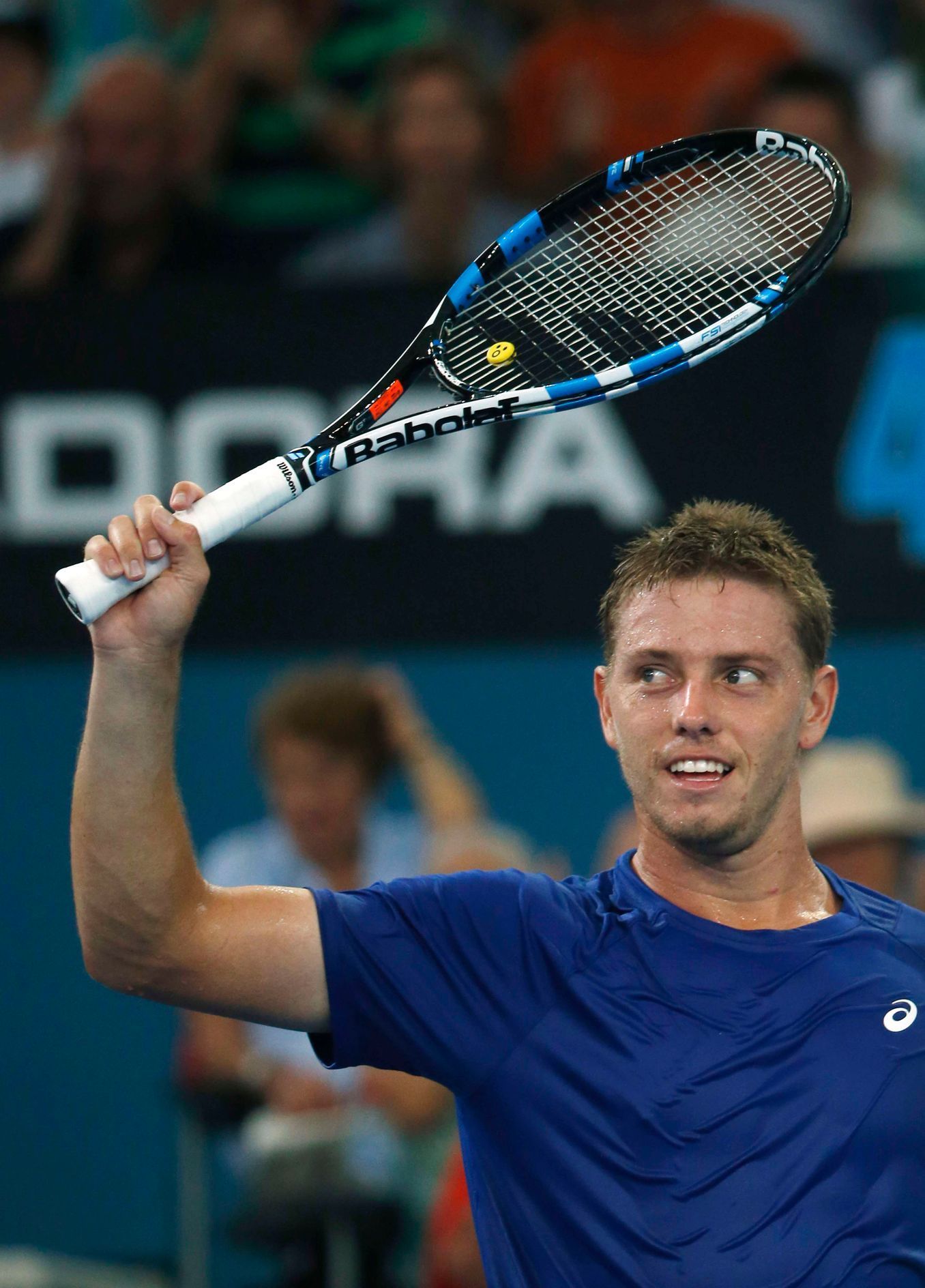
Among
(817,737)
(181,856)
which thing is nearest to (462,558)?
(817,737)

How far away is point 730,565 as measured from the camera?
2730 millimetres

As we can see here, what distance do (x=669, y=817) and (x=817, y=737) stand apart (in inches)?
12.8

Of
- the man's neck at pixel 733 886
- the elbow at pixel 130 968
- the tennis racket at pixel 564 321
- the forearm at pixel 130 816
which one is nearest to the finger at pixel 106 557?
the forearm at pixel 130 816

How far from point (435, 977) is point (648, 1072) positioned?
0.32 meters

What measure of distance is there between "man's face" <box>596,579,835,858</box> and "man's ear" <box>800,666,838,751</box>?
0.02 meters

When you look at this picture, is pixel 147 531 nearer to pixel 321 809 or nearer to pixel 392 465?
pixel 321 809

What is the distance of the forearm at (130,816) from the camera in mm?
2357

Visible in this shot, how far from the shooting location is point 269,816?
665cm

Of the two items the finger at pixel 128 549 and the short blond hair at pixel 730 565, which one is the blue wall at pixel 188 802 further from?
the finger at pixel 128 549

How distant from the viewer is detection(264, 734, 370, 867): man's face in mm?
6277

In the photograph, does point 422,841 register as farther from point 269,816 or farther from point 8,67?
point 8,67

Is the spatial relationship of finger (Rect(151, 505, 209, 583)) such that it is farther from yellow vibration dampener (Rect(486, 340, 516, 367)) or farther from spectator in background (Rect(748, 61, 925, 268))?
spectator in background (Rect(748, 61, 925, 268))

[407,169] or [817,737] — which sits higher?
[407,169]

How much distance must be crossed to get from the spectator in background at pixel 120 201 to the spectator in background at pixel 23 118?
135mm
